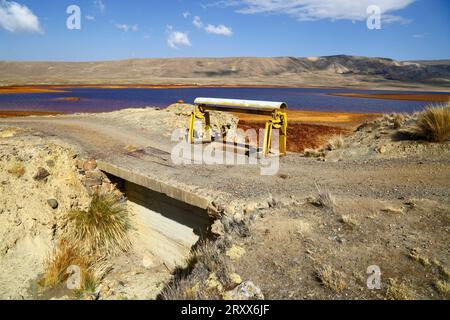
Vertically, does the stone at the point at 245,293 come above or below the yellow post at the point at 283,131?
below

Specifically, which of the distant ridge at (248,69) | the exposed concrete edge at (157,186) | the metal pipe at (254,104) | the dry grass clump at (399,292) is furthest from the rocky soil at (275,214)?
the distant ridge at (248,69)

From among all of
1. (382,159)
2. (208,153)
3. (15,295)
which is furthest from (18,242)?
(382,159)

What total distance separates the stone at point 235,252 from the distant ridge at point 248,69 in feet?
341

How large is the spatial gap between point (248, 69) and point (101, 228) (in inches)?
5008

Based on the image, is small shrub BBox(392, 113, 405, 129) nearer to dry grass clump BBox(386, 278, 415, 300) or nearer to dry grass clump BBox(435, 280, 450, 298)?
dry grass clump BBox(435, 280, 450, 298)

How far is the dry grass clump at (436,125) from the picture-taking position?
788 cm

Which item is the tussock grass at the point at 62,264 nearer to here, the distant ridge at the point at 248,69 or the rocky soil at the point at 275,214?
the rocky soil at the point at 275,214

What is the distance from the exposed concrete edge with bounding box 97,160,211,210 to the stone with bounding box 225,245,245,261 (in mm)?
1488

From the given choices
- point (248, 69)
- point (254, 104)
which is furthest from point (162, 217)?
point (248, 69)

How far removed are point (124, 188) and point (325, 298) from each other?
20.9 feet

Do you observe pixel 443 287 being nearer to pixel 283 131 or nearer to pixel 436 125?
pixel 283 131

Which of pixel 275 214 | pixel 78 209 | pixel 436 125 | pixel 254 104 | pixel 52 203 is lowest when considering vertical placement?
pixel 78 209

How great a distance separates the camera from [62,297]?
5832 millimetres

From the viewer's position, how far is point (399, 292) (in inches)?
131
